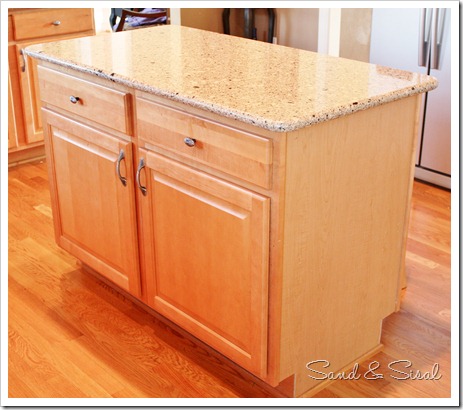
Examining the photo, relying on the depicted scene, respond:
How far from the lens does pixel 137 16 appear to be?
165 inches

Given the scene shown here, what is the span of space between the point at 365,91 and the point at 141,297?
1062 mm

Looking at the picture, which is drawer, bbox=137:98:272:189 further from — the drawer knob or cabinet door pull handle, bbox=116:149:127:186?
cabinet door pull handle, bbox=116:149:127:186

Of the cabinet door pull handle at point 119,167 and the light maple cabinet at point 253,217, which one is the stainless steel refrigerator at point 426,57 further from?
the cabinet door pull handle at point 119,167

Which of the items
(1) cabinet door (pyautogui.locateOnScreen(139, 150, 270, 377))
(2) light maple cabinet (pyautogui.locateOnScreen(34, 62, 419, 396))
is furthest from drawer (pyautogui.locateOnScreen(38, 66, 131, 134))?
(1) cabinet door (pyautogui.locateOnScreen(139, 150, 270, 377))

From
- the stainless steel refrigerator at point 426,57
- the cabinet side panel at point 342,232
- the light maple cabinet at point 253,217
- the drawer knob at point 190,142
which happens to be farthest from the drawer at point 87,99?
the stainless steel refrigerator at point 426,57

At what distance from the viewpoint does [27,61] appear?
3736mm

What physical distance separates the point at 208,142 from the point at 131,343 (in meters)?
0.86

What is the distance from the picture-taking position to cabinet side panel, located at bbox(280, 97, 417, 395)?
1809 mm

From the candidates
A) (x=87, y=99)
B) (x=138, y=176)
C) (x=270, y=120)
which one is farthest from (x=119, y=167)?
(x=270, y=120)

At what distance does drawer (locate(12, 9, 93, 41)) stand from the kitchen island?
49.3 inches

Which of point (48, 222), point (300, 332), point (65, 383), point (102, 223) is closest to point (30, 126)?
point (48, 222)

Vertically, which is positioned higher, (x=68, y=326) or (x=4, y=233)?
(x=4, y=233)

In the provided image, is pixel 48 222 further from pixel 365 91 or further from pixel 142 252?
pixel 365 91

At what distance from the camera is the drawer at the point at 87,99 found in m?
2.15
